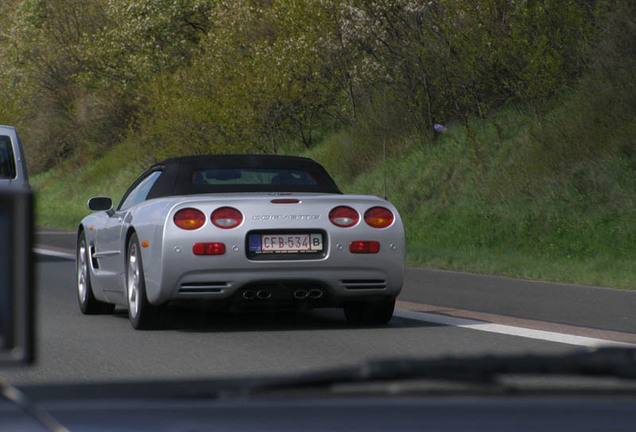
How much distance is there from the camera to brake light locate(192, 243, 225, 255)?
8875 mm

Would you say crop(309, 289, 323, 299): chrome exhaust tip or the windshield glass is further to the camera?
crop(309, 289, 323, 299): chrome exhaust tip

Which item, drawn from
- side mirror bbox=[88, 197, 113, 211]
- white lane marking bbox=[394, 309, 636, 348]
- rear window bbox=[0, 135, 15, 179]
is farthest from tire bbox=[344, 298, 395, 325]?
rear window bbox=[0, 135, 15, 179]

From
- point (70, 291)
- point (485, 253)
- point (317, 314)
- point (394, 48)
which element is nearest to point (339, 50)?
point (394, 48)

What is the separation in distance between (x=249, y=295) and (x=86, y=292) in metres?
2.52

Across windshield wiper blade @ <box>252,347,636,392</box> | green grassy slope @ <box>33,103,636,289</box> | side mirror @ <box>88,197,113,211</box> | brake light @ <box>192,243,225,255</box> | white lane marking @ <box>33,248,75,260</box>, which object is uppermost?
windshield wiper blade @ <box>252,347,636,392</box>

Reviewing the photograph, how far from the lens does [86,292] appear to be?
10.9 meters

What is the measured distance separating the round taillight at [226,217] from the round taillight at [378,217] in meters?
1.00

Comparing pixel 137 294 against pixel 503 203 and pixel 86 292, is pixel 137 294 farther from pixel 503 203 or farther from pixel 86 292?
pixel 503 203

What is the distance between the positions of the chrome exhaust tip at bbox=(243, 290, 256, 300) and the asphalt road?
0.29 m

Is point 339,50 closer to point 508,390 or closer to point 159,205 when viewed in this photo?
point 159,205

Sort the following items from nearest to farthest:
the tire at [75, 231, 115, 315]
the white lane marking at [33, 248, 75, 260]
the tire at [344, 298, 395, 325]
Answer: the tire at [344, 298, 395, 325], the tire at [75, 231, 115, 315], the white lane marking at [33, 248, 75, 260]

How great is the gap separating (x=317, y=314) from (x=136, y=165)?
39.4m

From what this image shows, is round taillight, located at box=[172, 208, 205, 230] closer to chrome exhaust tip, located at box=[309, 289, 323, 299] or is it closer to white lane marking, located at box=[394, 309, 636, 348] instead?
chrome exhaust tip, located at box=[309, 289, 323, 299]

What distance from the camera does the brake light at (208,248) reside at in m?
8.88
